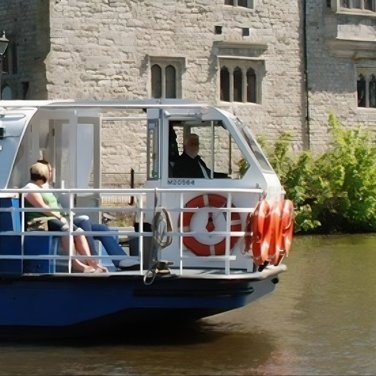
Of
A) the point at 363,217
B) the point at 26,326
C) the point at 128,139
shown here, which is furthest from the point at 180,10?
the point at 26,326

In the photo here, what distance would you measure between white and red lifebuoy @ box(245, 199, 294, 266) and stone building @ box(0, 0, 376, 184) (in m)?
19.1

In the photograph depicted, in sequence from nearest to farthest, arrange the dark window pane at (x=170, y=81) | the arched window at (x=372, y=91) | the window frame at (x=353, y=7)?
the dark window pane at (x=170, y=81) → the window frame at (x=353, y=7) → the arched window at (x=372, y=91)

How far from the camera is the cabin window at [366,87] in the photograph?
3759 cm

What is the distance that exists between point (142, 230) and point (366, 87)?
2559cm

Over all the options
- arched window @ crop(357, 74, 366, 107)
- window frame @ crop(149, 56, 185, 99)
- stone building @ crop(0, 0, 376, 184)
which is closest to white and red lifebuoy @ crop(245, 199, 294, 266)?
stone building @ crop(0, 0, 376, 184)

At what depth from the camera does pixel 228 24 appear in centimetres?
3497

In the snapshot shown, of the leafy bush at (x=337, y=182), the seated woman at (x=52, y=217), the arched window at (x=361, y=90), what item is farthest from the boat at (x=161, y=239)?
the arched window at (x=361, y=90)

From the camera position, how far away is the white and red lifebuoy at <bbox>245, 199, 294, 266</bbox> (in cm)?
1305

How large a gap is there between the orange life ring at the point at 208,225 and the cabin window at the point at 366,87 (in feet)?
81.2

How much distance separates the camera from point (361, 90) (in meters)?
37.8

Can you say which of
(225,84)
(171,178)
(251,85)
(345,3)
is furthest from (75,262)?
(345,3)

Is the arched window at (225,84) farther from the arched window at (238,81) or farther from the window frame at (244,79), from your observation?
the arched window at (238,81)

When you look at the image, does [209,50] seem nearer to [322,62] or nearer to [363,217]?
[322,62]

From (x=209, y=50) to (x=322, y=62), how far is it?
164 inches
